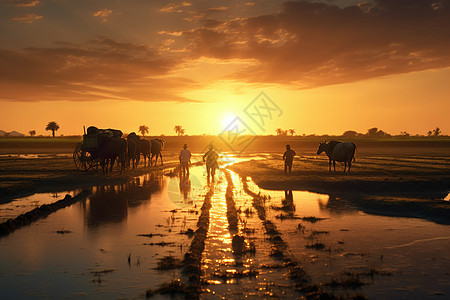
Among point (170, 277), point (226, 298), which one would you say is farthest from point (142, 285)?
point (226, 298)

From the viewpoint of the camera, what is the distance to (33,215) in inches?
517

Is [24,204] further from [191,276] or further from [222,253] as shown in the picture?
[191,276]

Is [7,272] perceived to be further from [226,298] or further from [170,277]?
[226,298]

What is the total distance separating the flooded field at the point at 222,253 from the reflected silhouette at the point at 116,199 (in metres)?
0.10

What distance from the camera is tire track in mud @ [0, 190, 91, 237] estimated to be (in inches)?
446

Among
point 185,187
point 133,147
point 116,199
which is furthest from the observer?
point 133,147

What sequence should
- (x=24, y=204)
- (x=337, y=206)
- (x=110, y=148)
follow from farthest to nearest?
1. (x=110, y=148)
2. (x=337, y=206)
3. (x=24, y=204)

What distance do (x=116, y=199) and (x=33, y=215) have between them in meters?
4.50

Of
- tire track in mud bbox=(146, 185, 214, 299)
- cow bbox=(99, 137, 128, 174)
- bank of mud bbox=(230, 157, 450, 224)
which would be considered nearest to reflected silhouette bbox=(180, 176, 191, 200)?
bank of mud bbox=(230, 157, 450, 224)

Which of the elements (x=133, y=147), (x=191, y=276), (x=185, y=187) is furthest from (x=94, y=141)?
(x=191, y=276)

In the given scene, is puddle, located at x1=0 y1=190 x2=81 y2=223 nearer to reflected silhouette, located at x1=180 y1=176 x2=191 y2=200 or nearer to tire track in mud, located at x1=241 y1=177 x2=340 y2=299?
reflected silhouette, located at x1=180 y1=176 x2=191 y2=200

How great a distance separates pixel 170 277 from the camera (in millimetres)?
7473

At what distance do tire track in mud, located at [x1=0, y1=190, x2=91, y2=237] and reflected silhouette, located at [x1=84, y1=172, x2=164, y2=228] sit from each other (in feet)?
2.95

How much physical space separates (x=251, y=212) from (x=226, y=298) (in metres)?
7.83
